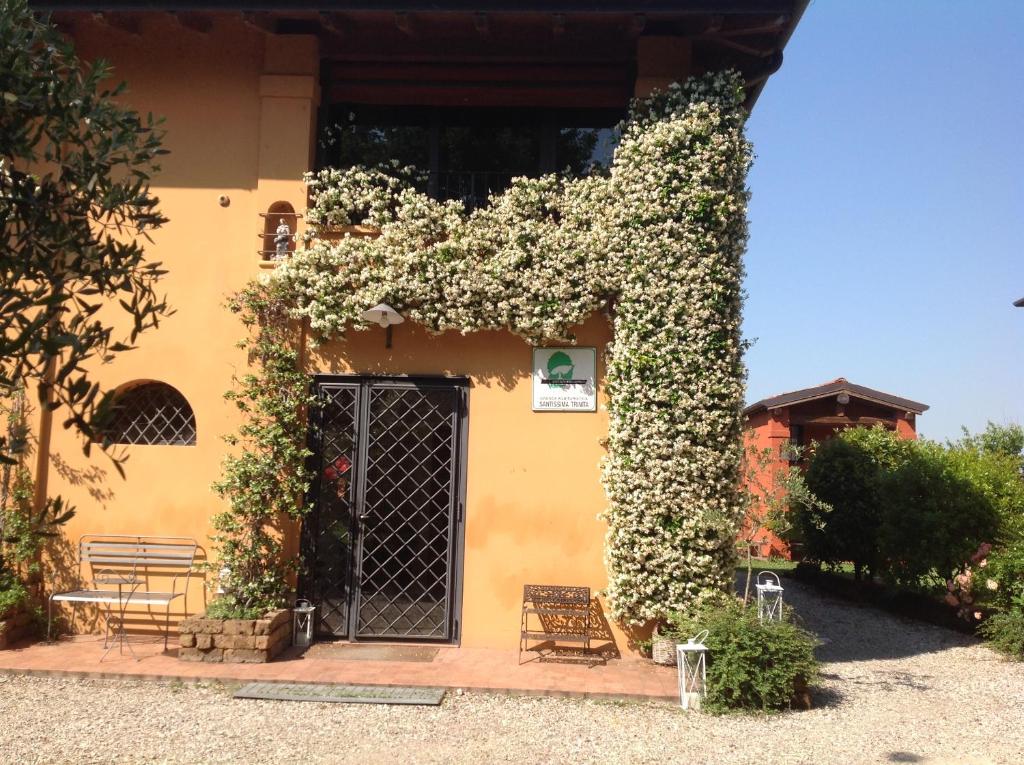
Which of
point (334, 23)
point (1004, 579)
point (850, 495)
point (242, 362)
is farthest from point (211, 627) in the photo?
point (850, 495)

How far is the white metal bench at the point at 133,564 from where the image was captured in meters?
7.34

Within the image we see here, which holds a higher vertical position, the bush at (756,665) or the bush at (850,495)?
the bush at (850,495)

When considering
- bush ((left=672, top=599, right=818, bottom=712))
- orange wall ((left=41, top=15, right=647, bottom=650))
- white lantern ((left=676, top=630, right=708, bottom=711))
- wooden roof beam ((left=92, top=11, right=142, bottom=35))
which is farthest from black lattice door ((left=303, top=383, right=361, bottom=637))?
wooden roof beam ((left=92, top=11, right=142, bottom=35))

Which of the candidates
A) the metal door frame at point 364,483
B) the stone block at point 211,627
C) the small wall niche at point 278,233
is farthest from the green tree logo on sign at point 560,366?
the stone block at point 211,627

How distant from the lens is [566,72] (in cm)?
817

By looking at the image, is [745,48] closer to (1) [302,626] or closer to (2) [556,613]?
(2) [556,613]

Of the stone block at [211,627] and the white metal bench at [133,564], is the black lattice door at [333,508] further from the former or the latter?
the white metal bench at [133,564]

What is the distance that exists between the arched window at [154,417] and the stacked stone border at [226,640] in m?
1.80

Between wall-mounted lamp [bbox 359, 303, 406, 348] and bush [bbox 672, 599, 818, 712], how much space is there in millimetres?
3738

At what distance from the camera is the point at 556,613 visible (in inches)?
273

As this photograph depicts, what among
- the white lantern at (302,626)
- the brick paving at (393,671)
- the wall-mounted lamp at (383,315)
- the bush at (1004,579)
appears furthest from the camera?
the bush at (1004,579)

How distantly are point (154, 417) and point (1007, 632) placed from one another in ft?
28.2

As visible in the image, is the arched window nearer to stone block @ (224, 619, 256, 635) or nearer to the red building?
stone block @ (224, 619, 256, 635)

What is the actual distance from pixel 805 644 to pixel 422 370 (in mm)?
4021
